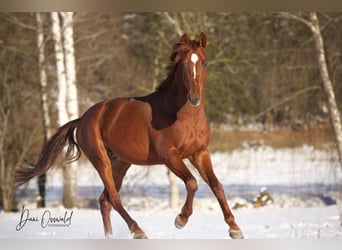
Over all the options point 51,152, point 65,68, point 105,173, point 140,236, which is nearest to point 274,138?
point 65,68

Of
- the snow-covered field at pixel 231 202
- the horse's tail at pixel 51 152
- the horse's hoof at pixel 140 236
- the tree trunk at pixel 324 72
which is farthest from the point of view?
the tree trunk at pixel 324 72

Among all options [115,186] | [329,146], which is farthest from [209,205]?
[115,186]

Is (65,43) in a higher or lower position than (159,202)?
higher

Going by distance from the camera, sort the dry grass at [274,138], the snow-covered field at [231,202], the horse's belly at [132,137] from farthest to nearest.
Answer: the dry grass at [274,138]
the snow-covered field at [231,202]
the horse's belly at [132,137]

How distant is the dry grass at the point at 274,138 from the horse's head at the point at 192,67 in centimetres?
683

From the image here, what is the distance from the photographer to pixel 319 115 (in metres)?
13.5

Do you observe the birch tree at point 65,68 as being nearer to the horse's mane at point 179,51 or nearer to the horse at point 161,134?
the horse at point 161,134

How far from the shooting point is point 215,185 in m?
6.46

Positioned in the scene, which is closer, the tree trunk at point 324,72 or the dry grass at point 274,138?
the tree trunk at point 324,72

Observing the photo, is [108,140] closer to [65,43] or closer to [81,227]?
[81,227]

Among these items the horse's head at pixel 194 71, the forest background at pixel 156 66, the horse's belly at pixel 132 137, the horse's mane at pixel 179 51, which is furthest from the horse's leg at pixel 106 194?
the forest background at pixel 156 66

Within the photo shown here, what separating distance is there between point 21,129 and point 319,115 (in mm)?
5339

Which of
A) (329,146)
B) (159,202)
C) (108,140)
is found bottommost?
(159,202)

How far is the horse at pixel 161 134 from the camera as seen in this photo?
6371 millimetres
